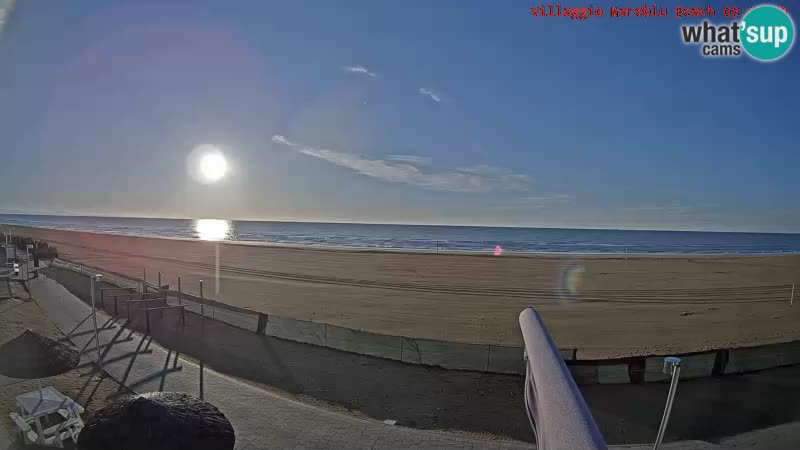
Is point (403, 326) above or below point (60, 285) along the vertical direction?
below

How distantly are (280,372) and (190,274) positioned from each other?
15.8m

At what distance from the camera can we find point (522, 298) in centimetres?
1541

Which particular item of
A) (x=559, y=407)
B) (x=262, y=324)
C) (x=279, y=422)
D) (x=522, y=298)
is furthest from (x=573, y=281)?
(x=559, y=407)

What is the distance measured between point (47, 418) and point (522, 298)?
14.0 metres

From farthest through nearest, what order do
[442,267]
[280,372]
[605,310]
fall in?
[442,267]
[605,310]
[280,372]

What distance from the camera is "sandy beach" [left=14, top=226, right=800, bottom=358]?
10.3 meters

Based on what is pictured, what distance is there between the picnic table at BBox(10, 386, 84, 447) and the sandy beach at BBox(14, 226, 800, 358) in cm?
682

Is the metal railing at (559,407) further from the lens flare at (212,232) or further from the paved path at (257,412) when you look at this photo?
the lens flare at (212,232)

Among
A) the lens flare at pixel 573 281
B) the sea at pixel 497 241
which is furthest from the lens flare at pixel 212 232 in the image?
the lens flare at pixel 573 281

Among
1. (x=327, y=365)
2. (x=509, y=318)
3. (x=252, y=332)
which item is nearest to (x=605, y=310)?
(x=509, y=318)

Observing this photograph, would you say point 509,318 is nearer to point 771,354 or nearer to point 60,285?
point 771,354

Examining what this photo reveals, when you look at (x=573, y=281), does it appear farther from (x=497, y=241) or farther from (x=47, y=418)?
(x=497, y=241)

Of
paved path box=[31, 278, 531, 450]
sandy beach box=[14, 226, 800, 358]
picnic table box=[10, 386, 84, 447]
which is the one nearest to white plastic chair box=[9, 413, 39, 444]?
picnic table box=[10, 386, 84, 447]

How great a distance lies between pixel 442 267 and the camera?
81.9 feet
